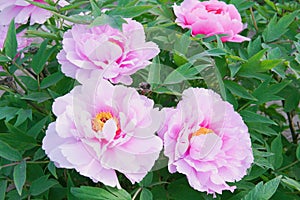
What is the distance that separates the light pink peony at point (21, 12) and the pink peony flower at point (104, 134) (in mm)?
237

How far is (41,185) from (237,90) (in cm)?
38

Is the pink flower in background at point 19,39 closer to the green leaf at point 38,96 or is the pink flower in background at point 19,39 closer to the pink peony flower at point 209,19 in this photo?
the green leaf at point 38,96

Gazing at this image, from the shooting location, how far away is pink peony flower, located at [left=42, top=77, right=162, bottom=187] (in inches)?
27.4

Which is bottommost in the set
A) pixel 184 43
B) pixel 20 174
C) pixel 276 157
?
pixel 276 157

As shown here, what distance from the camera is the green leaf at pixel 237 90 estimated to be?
94 cm

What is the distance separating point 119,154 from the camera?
0.71 metres

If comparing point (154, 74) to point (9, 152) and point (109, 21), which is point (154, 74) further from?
point (9, 152)

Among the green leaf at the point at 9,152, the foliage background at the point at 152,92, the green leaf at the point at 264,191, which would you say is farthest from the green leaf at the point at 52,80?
the green leaf at the point at 264,191


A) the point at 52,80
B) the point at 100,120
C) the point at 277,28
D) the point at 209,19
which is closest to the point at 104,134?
the point at 100,120

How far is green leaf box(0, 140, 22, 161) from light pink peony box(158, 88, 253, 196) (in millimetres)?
250

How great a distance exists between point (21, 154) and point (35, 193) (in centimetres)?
7

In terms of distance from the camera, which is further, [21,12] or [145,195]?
[21,12]

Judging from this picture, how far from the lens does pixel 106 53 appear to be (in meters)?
0.81

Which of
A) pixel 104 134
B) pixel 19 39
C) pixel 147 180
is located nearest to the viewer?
pixel 104 134
